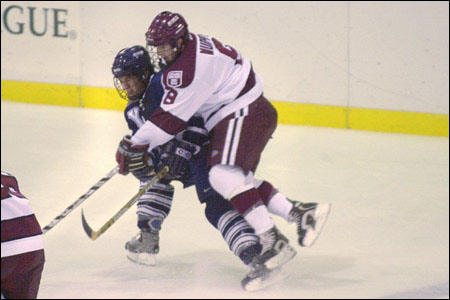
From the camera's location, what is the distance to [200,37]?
130 inches

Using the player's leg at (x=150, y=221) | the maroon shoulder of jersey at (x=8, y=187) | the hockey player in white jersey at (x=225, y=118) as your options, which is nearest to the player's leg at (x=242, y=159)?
the hockey player in white jersey at (x=225, y=118)

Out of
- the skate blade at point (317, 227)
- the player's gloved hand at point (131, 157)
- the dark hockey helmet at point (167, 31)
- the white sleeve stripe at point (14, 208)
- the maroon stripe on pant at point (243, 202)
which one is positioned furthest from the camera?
the skate blade at point (317, 227)

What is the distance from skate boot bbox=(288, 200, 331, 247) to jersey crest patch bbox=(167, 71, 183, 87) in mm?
709

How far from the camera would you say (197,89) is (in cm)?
322

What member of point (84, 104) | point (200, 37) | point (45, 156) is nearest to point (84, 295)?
point (200, 37)

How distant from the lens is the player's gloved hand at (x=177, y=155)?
11.1 feet

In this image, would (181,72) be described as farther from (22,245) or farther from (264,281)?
(22,245)

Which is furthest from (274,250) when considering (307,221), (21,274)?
(21,274)

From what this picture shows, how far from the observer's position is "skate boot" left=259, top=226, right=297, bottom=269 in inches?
136

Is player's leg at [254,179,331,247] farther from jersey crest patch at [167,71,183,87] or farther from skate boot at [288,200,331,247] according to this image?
jersey crest patch at [167,71,183,87]

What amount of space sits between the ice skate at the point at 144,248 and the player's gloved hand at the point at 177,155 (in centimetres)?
35

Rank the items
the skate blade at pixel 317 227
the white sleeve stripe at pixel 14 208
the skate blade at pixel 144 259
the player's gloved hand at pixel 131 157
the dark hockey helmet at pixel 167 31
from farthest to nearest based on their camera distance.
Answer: the skate blade at pixel 144 259, the skate blade at pixel 317 227, the player's gloved hand at pixel 131 157, the dark hockey helmet at pixel 167 31, the white sleeve stripe at pixel 14 208

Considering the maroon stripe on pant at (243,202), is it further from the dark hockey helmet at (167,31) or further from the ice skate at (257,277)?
the dark hockey helmet at (167,31)

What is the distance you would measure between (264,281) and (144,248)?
0.51 metres
